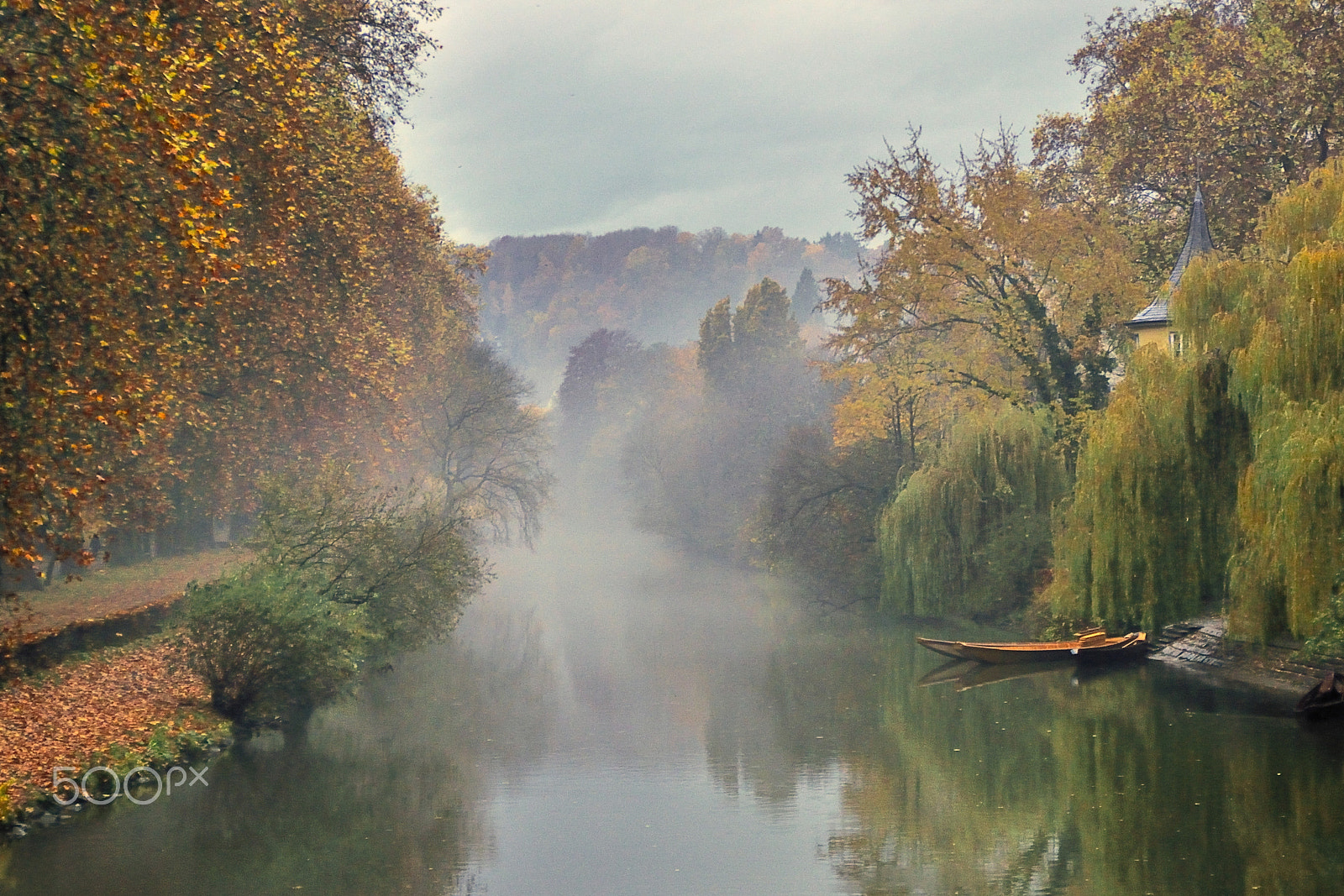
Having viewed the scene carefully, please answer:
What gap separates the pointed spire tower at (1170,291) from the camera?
33.5m

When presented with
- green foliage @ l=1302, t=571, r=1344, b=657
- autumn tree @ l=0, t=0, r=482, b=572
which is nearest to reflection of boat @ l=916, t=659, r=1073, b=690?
green foliage @ l=1302, t=571, r=1344, b=657

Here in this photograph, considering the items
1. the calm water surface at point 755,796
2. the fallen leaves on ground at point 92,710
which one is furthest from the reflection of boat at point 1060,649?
the fallen leaves on ground at point 92,710

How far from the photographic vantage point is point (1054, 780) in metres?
17.6

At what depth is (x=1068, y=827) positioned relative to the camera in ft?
49.7

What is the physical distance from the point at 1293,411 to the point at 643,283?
16681cm

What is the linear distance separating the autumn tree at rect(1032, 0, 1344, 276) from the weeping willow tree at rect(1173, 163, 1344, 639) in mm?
11298

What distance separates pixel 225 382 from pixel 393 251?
7.63 meters

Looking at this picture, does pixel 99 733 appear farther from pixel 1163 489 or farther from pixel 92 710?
pixel 1163 489

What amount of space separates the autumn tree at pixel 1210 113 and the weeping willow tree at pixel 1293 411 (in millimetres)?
11298

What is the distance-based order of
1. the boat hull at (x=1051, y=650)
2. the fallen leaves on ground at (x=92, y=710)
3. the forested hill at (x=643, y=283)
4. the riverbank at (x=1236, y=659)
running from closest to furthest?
the fallen leaves on ground at (x=92, y=710) < the riverbank at (x=1236, y=659) < the boat hull at (x=1051, y=650) < the forested hill at (x=643, y=283)

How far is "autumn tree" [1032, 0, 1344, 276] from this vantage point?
33.5 meters

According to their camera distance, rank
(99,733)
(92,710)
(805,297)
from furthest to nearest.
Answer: (805,297) → (92,710) → (99,733)

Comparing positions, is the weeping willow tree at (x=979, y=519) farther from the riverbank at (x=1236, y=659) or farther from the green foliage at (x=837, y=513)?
the riverbank at (x=1236, y=659)

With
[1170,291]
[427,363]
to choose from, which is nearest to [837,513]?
[1170,291]
